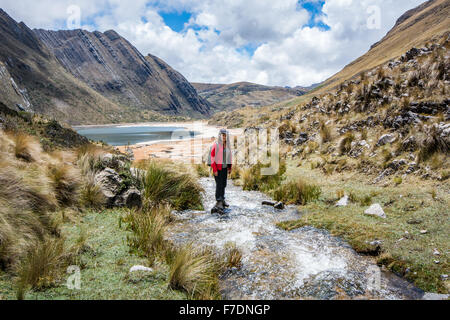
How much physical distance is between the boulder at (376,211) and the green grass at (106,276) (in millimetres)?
4904

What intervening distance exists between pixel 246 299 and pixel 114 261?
214cm

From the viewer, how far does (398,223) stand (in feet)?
17.5

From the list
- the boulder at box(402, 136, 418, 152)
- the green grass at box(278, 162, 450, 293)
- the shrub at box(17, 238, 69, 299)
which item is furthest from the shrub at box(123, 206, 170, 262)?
the boulder at box(402, 136, 418, 152)

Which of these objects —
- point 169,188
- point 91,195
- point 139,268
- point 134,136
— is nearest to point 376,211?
point 139,268

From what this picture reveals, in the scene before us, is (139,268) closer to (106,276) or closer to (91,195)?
(106,276)

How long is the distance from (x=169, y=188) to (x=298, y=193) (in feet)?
13.7

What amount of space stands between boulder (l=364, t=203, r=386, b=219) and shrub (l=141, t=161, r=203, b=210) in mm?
4649

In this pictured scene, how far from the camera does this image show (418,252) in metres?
4.21

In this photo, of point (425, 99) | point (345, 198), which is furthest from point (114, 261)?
point (425, 99)

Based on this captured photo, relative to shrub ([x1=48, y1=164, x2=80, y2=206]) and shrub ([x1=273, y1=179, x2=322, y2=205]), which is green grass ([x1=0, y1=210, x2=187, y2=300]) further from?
shrub ([x1=273, y1=179, x2=322, y2=205])

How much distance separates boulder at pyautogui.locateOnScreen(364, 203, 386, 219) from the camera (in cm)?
587

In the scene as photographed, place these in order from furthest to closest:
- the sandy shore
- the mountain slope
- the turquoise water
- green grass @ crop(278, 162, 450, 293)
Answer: the mountain slope, the turquoise water, the sandy shore, green grass @ crop(278, 162, 450, 293)

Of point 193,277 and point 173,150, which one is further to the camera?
point 173,150

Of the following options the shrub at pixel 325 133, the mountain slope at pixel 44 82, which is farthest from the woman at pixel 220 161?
the mountain slope at pixel 44 82
